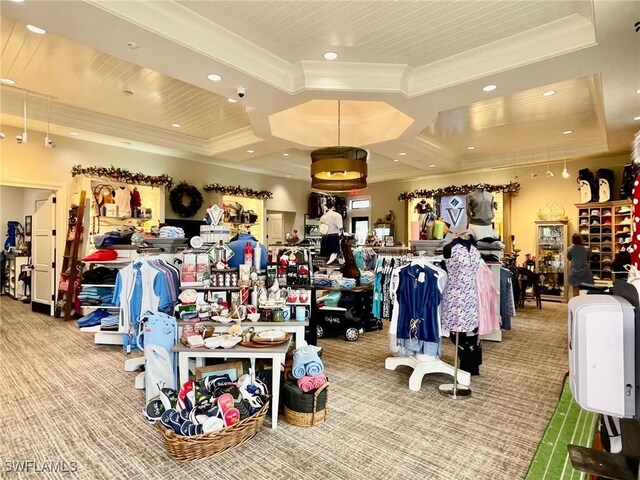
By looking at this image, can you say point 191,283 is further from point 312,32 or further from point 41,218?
point 41,218

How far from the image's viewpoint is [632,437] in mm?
1323

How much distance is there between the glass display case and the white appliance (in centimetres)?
841

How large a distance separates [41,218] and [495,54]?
824 cm

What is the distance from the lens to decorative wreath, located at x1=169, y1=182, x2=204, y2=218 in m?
7.97

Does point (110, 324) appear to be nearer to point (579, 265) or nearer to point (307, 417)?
point (307, 417)

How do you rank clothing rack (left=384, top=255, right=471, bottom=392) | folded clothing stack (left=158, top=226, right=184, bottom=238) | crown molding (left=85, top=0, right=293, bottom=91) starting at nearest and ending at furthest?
crown molding (left=85, top=0, right=293, bottom=91)
clothing rack (left=384, top=255, right=471, bottom=392)
folded clothing stack (left=158, top=226, right=184, bottom=238)

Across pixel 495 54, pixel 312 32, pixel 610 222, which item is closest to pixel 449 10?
pixel 495 54

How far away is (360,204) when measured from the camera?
1219cm

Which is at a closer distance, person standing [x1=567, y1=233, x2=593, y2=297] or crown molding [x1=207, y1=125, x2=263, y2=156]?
person standing [x1=567, y1=233, x2=593, y2=297]

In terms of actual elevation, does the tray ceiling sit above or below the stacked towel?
above

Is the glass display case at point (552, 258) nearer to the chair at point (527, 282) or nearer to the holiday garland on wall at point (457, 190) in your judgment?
the chair at point (527, 282)

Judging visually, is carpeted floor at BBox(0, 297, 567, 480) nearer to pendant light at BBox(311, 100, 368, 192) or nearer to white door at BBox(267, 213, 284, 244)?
pendant light at BBox(311, 100, 368, 192)

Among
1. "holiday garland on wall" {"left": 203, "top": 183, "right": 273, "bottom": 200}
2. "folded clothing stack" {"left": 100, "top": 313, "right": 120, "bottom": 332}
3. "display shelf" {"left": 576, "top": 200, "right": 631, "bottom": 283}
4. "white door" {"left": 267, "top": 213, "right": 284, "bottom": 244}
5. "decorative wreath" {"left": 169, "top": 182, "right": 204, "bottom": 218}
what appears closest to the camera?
"folded clothing stack" {"left": 100, "top": 313, "right": 120, "bottom": 332}

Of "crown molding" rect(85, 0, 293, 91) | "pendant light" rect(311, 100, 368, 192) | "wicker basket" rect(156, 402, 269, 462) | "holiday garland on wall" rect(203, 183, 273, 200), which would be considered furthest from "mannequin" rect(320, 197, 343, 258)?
"holiday garland on wall" rect(203, 183, 273, 200)
